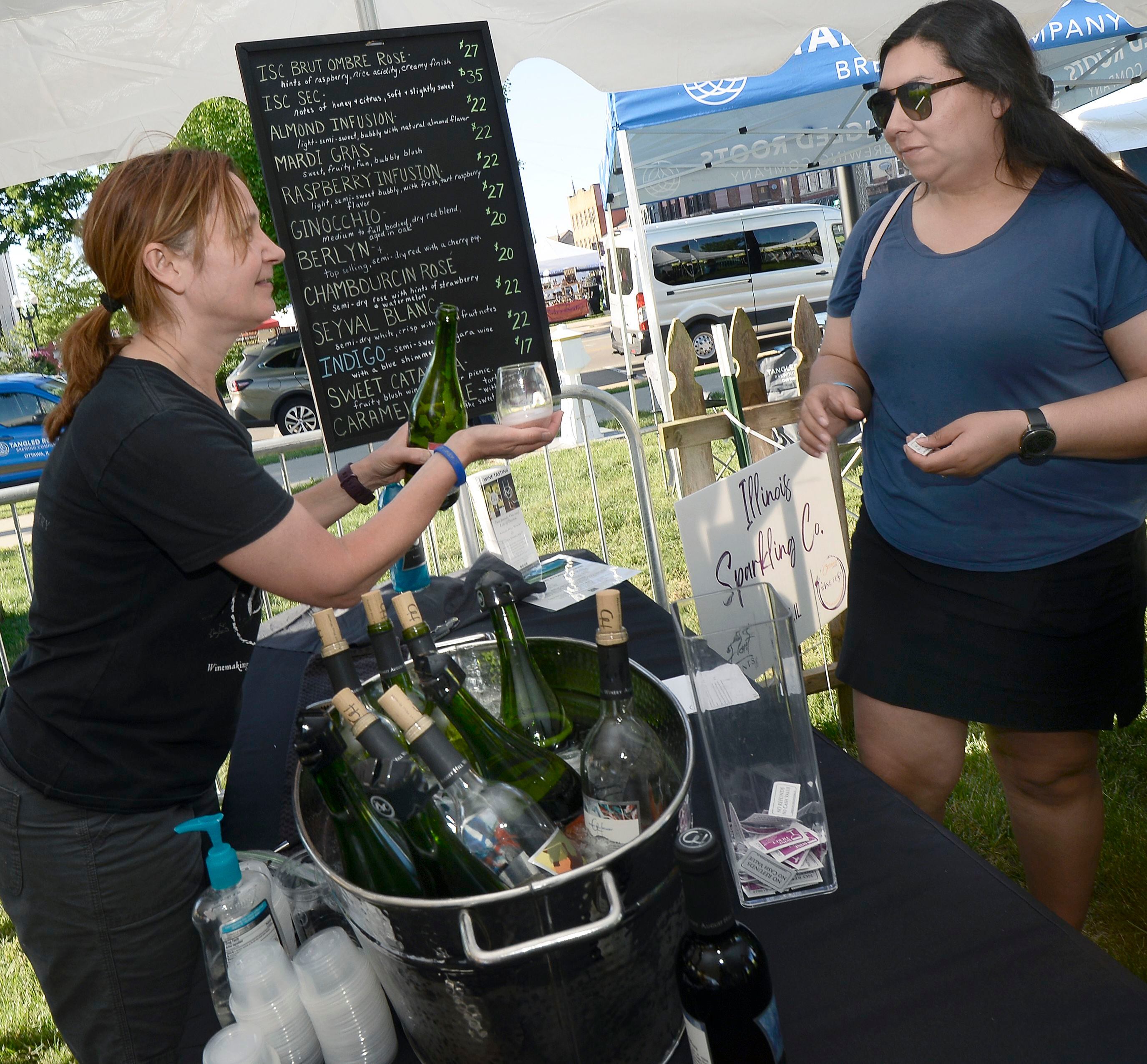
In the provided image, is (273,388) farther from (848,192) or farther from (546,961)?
(546,961)

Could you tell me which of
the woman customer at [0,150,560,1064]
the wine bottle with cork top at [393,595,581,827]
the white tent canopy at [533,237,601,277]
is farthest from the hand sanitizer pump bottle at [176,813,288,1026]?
the white tent canopy at [533,237,601,277]

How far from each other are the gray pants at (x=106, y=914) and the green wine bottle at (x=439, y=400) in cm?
99

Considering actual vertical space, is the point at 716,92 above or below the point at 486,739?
above

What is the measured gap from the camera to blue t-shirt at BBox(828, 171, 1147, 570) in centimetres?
144

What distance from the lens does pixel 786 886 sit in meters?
0.97

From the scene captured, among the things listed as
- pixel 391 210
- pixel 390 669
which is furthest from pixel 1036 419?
pixel 391 210

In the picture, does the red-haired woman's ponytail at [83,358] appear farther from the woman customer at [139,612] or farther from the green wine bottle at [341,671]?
the green wine bottle at [341,671]

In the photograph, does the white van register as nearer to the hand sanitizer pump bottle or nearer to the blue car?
the blue car

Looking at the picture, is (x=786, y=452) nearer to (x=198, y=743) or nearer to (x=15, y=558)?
(x=198, y=743)

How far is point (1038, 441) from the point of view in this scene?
1399 mm

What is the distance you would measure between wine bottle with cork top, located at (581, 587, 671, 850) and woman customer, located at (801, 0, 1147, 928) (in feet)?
2.60

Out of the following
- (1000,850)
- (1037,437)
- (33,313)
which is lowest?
(1000,850)

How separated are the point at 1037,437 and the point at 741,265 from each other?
43.0ft

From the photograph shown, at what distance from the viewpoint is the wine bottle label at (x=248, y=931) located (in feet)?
2.70
